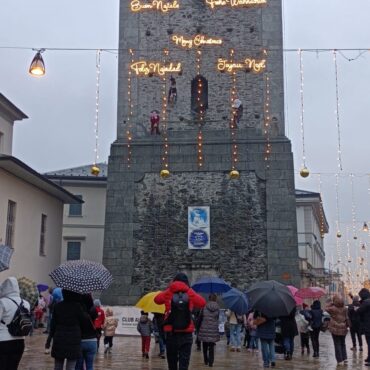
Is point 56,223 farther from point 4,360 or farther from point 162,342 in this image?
point 4,360

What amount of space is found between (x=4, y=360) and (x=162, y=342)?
8.53m

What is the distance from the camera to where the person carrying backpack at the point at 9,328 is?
6.93 m

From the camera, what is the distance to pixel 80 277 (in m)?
7.18

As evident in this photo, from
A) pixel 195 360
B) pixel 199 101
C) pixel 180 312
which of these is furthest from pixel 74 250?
pixel 180 312

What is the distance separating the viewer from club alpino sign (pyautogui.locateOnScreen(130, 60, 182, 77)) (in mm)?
25906

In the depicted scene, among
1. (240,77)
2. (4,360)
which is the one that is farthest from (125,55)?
(4,360)

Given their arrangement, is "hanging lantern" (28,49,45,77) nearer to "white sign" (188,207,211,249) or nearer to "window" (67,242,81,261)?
"white sign" (188,207,211,249)

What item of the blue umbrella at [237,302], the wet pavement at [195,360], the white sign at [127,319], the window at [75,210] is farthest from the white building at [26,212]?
the blue umbrella at [237,302]

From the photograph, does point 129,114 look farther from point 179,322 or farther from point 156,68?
point 179,322

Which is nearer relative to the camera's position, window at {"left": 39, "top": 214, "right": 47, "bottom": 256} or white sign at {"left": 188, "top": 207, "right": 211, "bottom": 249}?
white sign at {"left": 188, "top": 207, "right": 211, "bottom": 249}

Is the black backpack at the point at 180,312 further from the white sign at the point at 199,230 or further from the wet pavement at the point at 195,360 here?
the white sign at the point at 199,230

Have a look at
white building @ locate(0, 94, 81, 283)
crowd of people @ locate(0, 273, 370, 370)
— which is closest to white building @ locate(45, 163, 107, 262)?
white building @ locate(0, 94, 81, 283)

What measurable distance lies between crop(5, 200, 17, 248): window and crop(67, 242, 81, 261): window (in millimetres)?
13115

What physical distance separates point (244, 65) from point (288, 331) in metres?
13.8
